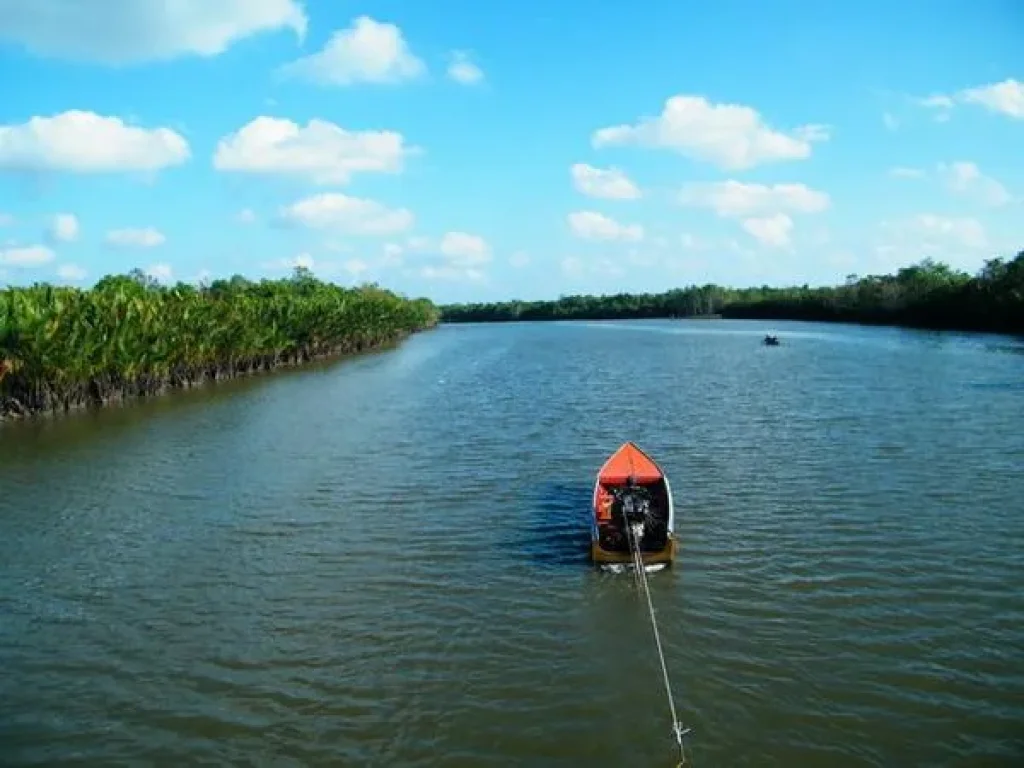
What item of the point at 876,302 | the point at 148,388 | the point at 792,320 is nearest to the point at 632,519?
the point at 148,388

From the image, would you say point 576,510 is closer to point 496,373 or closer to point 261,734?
point 261,734

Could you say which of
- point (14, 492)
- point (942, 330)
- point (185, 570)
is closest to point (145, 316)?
point (14, 492)

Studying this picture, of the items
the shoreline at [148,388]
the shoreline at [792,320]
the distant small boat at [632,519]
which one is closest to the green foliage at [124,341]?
the shoreline at [148,388]

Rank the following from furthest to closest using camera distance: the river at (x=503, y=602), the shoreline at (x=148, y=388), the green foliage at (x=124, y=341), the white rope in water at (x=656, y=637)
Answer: the shoreline at (x=148, y=388) < the green foliage at (x=124, y=341) < the river at (x=503, y=602) < the white rope in water at (x=656, y=637)

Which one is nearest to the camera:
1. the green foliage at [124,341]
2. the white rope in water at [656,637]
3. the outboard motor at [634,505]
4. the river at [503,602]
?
the white rope in water at [656,637]

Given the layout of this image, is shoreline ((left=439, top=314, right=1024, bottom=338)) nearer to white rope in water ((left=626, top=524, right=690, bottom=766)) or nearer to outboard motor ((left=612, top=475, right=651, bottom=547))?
outboard motor ((left=612, top=475, right=651, bottom=547))

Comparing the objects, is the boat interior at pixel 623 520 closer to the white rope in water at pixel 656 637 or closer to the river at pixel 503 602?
the white rope in water at pixel 656 637
